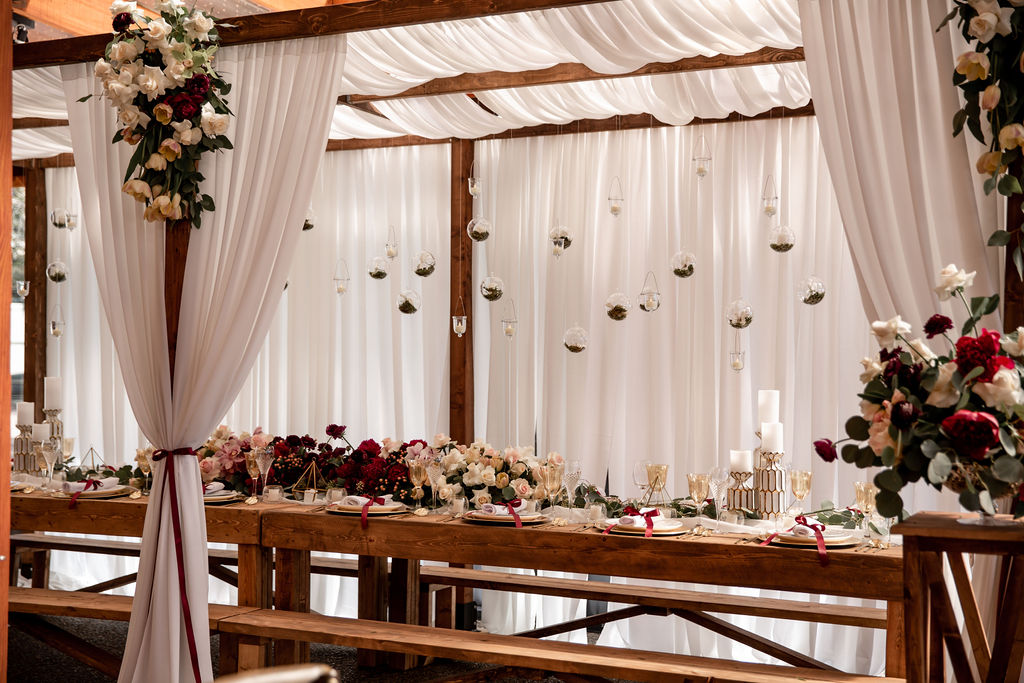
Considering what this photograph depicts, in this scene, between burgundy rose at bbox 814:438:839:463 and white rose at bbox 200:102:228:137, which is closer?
burgundy rose at bbox 814:438:839:463

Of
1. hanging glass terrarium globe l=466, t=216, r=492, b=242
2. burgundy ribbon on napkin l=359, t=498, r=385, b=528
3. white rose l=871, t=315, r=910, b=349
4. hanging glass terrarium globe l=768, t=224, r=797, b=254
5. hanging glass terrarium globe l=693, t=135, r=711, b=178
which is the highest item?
hanging glass terrarium globe l=693, t=135, r=711, b=178

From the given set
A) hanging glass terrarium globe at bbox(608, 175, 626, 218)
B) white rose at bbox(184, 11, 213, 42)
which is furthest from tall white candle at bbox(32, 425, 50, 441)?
hanging glass terrarium globe at bbox(608, 175, 626, 218)

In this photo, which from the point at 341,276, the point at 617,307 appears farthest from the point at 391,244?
the point at 617,307

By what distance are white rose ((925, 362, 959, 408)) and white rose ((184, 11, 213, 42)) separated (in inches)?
117

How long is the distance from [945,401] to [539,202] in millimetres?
4246

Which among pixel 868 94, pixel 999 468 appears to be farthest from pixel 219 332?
pixel 999 468

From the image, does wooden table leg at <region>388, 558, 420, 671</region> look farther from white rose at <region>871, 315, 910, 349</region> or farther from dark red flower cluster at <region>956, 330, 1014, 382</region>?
dark red flower cluster at <region>956, 330, 1014, 382</region>

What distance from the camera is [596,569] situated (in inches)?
159

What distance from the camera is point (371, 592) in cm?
531

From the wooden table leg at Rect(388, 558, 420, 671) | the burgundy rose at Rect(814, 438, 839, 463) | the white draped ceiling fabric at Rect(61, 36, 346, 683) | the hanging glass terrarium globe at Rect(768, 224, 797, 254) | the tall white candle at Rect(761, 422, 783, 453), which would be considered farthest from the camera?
the wooden table leg at Rect(388, 558, 420, 671)

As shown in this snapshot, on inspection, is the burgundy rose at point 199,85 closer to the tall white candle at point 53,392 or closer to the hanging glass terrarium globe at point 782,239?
the tall white candle at point 53,392

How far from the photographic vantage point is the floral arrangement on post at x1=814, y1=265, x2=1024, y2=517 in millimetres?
2445

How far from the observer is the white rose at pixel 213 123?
4.03 m

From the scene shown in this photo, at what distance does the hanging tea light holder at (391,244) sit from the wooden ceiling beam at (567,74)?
0.90 m
